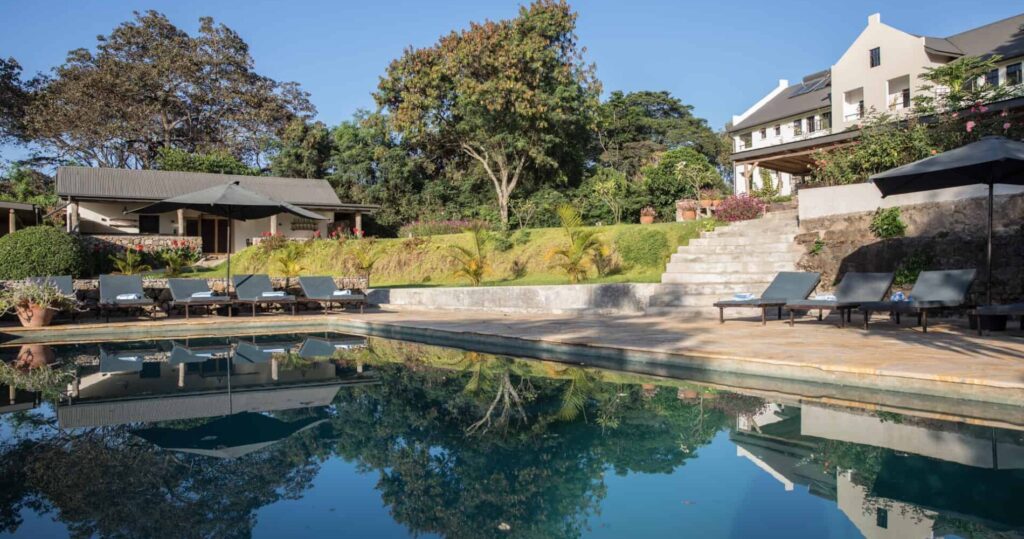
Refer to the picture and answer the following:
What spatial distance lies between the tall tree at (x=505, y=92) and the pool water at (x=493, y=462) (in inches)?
804

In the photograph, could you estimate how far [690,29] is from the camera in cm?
1958

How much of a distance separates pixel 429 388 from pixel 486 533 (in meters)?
3.60

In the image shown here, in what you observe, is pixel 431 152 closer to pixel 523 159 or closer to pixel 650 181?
pixel 523 159

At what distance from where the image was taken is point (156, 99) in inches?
1553

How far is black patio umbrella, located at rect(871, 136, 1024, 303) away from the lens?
25.3ft

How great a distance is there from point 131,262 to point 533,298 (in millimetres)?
15015

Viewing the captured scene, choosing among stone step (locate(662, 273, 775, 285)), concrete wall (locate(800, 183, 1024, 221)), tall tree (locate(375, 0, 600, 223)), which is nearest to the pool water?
stone step (locate(662, 273, 775, 285))

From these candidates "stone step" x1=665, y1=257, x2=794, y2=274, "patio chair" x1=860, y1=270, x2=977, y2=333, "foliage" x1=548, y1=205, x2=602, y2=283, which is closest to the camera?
"patio chair" x1=860, y1=270, x2=977, y2=333

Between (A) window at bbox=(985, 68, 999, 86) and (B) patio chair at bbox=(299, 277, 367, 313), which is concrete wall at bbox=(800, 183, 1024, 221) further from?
(A) window at bbox=(985, 68, 999, 86)

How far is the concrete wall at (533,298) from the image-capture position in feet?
41.0

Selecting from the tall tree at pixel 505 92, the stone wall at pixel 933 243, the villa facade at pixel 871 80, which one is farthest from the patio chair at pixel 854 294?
the tall tree at pixel 505 92

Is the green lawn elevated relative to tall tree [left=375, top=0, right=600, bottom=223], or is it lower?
lower

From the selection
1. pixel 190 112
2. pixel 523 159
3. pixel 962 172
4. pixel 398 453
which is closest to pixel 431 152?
pixel 523 159

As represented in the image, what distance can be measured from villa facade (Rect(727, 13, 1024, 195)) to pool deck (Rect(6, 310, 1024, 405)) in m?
13.9
